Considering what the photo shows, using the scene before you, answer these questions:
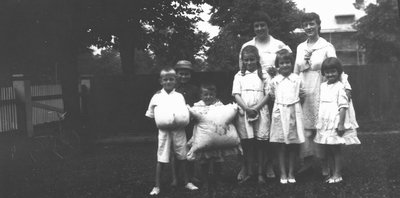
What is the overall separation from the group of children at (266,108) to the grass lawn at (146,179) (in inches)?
12.5

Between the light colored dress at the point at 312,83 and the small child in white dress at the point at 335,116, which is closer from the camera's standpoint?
the small child in white dress at the point at 335,116

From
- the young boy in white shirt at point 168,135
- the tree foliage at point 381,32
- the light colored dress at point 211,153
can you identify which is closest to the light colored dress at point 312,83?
the light colored dress at point 211,153

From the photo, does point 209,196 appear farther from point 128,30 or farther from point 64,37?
point 128,30

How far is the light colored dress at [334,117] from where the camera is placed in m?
5.96

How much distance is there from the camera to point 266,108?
6152 millimetres

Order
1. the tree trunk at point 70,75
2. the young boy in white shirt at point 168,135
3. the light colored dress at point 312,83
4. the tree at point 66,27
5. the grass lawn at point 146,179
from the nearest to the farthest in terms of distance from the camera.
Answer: the grass lawn at point 146,179
the young boy in white shirt at point 168,135
the light colored dress at point 312,83
the tree at point 66,27
the tree trunk at point 70,75

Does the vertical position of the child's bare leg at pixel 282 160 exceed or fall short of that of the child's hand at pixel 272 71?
it falls short

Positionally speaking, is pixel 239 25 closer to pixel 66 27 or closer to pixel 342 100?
pixel 66 27

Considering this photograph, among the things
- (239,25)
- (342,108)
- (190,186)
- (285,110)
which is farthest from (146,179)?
(239,25)

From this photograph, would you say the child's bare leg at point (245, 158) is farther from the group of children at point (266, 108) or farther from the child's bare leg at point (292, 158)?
the child's bare leg at point (292, 158)

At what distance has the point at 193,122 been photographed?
20.4ft

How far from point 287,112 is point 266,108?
275mm

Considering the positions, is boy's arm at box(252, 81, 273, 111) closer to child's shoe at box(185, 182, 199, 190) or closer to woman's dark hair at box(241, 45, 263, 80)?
woman's dark hair at box(241, 45, 263, 80)

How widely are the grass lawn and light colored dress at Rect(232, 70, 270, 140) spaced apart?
0.62 meters
